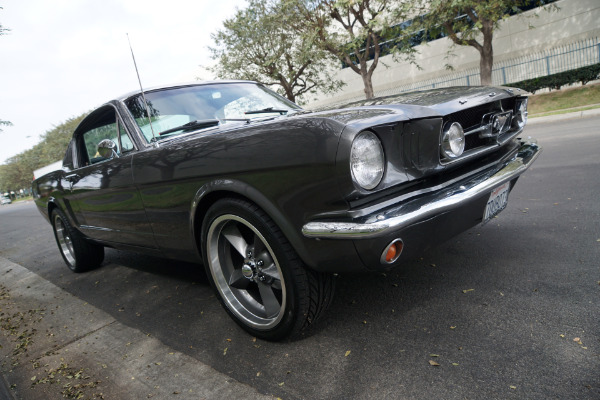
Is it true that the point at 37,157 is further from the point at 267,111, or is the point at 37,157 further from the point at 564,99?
the point at 267,111

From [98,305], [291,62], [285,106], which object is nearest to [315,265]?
[285,106]

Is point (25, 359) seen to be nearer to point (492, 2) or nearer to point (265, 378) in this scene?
point (265, 378)

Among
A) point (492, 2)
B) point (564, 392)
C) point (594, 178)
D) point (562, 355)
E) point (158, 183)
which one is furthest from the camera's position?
point (492, 2)

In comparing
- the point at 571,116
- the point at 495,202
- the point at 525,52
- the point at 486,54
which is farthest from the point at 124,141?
the point at 525,52

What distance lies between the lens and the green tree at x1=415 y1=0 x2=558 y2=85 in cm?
1551

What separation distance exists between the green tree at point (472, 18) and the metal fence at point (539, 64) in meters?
2.17

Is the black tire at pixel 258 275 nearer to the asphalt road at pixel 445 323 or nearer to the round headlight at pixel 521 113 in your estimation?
the asphalt road at pixel 445 323

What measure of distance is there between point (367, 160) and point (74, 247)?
401cm

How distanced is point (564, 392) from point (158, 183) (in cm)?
242

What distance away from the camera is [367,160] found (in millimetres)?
1878

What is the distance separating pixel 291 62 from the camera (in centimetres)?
2230

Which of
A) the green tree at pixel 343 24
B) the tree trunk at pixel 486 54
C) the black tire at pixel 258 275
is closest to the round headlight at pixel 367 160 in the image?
the black tire at pixel 258 275

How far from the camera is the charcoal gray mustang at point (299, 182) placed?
6.11 feet

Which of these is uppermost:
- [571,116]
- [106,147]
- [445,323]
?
[106,147]
